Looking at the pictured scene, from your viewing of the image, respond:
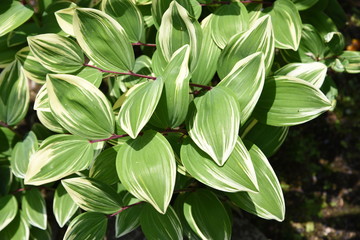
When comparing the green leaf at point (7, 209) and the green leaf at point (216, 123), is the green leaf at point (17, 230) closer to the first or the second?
the green leaf at point (7, 209)

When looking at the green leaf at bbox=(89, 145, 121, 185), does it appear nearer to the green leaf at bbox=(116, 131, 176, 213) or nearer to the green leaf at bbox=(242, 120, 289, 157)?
the green leaf at bbox=(116, 131, 176, 213)

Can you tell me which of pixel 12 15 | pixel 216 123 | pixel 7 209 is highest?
pixel 12 15

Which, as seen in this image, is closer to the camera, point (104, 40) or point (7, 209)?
point (104, 40)

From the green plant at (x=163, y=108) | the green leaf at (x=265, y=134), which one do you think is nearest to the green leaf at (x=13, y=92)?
the green plant at (x=163, y=108)

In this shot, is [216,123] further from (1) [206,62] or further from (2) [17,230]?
(2) [17,230]

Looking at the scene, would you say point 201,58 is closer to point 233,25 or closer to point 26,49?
point 233,25

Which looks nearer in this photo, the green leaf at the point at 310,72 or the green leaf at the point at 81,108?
Result: the green leaf at the point at 81,108

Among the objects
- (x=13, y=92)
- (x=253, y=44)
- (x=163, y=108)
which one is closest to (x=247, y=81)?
(x=253, y=44)
